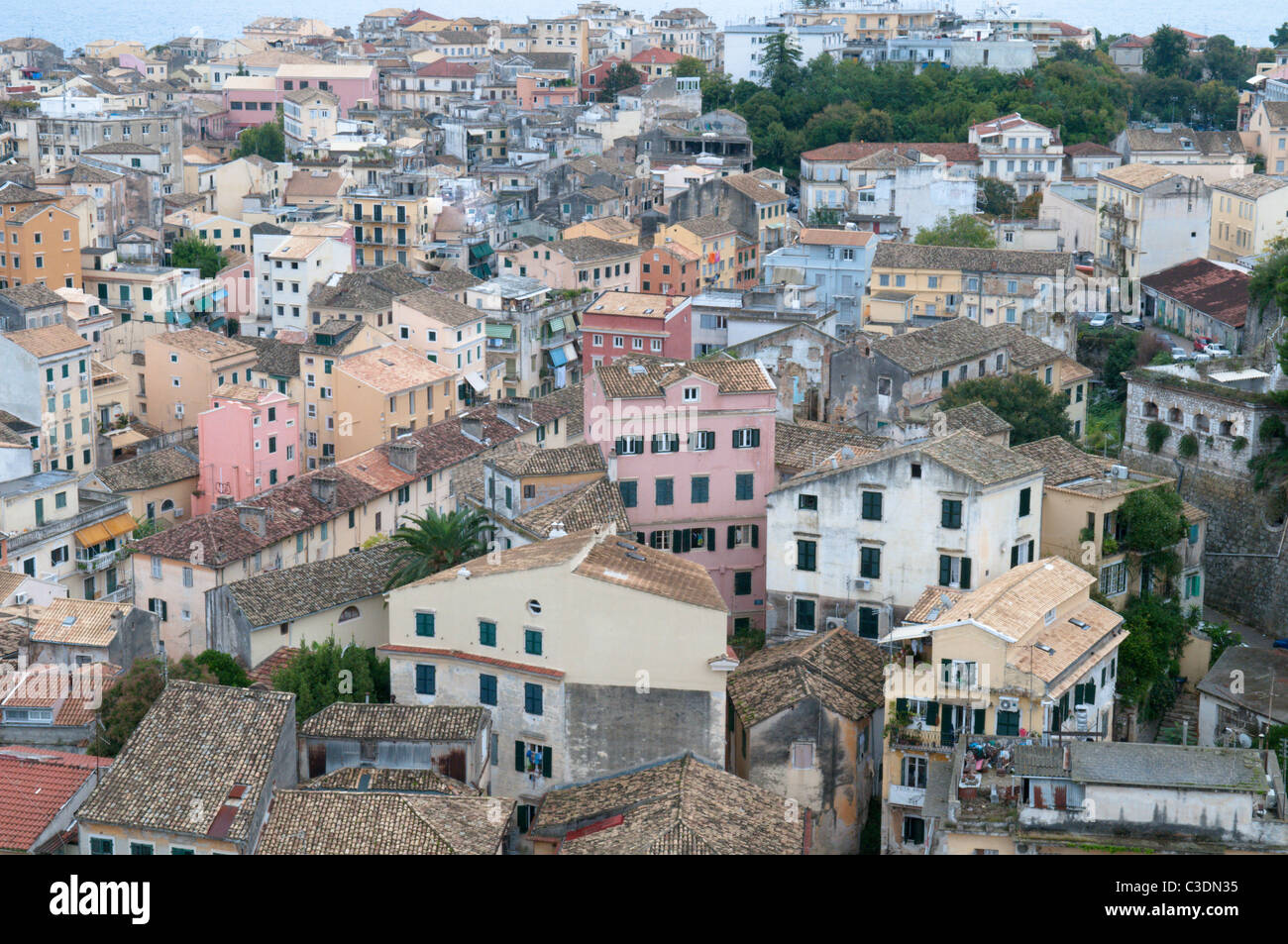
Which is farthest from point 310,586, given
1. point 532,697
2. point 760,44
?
point 760,44

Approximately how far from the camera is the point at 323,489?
35.3m

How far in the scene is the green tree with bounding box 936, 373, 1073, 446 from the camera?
118 ft

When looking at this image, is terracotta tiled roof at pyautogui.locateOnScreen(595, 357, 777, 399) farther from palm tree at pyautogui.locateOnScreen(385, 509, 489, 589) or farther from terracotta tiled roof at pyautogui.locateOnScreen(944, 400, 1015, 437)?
terracotta tiled roof at pyautogui.locateOnScreen(944, 400, 1015, 437)

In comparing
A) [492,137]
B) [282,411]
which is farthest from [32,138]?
[282,411]

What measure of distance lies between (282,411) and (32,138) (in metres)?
39.2

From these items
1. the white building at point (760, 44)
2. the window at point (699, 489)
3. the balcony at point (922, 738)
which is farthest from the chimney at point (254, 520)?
the white building at point (760, 44)

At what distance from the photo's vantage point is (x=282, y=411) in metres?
40.9

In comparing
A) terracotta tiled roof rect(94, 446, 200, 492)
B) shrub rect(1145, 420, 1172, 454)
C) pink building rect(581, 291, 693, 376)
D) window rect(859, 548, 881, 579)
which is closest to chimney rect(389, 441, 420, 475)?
terracotta tiled roof rect(94, 446, 200, 492)

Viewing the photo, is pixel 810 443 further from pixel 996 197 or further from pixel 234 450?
pixel 996 197

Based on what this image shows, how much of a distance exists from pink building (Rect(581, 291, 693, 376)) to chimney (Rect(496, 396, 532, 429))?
6.90 meters

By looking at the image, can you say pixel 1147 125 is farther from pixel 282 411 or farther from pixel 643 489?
pixel 643 489

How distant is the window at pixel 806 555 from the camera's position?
2652 cm

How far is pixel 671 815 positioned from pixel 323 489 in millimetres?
17246

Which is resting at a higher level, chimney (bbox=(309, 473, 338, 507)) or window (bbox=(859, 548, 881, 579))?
window (bbox=(859, 548, 881, 579))
